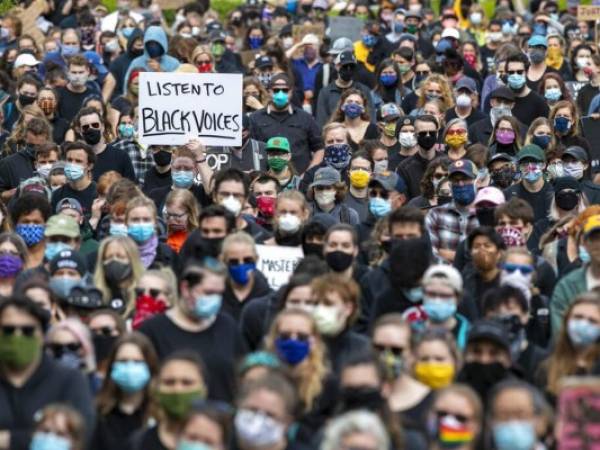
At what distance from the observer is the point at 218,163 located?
19547 millimetres

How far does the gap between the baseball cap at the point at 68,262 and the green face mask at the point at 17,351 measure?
9.52ft

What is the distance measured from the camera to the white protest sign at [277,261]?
587 inches

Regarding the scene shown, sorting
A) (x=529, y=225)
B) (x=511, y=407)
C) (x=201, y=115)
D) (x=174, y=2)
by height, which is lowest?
(x=511, y=407)

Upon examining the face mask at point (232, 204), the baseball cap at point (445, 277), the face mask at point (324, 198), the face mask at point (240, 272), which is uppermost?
the face mask at point (324, 198)

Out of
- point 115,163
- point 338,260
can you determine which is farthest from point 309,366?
point 115,163

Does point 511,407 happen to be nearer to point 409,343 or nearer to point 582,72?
point 409,343

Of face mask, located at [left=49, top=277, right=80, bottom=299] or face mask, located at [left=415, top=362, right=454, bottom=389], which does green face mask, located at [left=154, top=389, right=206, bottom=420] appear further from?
face mask, located at [left=49, top=277, right=80, bottom=299]

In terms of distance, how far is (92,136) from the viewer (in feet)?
64.5

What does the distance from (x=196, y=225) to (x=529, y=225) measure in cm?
244

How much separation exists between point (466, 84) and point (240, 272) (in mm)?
8702

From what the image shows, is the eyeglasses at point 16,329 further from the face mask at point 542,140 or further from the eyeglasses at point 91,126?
the face mask at point 542,140

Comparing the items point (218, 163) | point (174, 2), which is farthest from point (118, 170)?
point (174, 2)

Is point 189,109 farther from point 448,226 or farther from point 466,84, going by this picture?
point 466,84

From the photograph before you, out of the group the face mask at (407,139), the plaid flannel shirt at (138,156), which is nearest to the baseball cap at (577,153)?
the face mask at (407,139)
